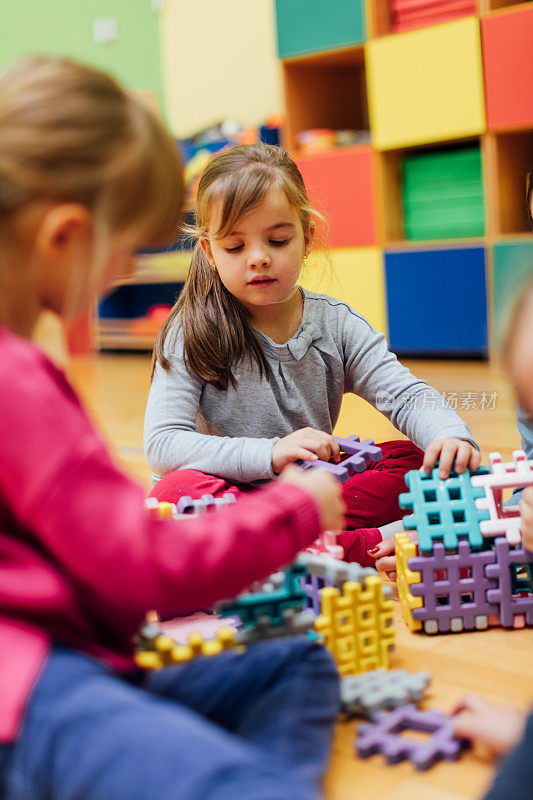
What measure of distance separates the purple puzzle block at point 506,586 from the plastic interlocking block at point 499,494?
0.04 ft

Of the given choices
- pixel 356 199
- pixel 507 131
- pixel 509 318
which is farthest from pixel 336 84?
pixel 509 318

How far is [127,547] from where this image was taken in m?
0.58

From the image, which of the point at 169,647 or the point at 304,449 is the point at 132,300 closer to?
the point at 304,449

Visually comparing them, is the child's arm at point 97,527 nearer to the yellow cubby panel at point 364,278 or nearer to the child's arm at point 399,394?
the child's arm at point 399,394

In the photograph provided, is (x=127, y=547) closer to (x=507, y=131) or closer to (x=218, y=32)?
(x=507, y=131)

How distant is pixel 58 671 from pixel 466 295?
2.24 meters

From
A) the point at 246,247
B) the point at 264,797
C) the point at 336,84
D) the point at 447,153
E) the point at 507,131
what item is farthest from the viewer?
the point at 336,84

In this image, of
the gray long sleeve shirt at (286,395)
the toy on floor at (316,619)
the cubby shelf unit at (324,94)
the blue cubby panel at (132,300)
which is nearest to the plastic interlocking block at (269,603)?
the toy on floor at (316,619)

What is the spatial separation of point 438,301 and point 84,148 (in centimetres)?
221

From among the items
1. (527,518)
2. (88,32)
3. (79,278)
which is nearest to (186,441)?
(527,518)

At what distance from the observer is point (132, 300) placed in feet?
13.3

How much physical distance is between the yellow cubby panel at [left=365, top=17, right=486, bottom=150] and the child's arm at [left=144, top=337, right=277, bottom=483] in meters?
1.66

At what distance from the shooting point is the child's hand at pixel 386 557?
111 centimetres

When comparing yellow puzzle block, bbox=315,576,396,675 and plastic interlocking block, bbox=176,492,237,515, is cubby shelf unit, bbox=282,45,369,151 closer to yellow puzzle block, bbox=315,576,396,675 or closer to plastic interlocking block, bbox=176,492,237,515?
plastic interlocking block, bbox=176,492,237,515
